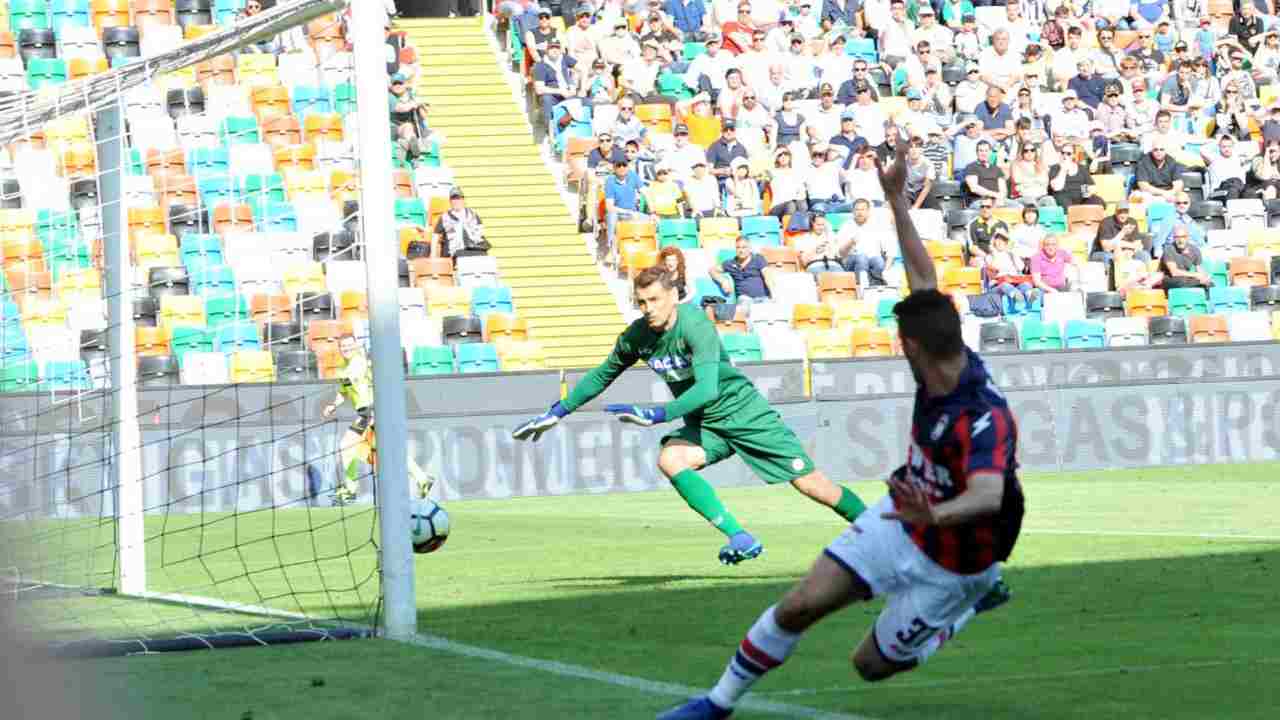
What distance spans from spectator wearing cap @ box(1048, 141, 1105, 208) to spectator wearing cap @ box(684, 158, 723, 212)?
5.00 metres

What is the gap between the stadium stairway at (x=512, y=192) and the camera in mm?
24625

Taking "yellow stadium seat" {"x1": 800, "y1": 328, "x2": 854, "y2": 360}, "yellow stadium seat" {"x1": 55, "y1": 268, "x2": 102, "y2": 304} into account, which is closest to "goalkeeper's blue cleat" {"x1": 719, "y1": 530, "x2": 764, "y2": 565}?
"yellow stadium seat" {"x1": 55, "y1": 268, "x2": 102, "y2": 304}

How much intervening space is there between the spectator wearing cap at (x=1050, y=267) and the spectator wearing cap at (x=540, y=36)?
23.5ft

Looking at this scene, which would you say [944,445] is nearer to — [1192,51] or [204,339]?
[204,339]

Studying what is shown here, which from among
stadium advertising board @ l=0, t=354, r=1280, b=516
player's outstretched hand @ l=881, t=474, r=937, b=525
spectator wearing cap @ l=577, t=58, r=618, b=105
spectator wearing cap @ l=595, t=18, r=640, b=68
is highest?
spectator wearing cap @ l=595, t=18, r=640, b=68

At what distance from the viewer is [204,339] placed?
20578mm

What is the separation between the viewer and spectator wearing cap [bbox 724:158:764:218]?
82.9 feet

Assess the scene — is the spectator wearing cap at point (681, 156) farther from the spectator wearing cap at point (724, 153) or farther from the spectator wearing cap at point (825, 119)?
the spectator wearing cap at point (825, 119)

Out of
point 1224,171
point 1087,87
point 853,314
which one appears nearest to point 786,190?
point 853,314

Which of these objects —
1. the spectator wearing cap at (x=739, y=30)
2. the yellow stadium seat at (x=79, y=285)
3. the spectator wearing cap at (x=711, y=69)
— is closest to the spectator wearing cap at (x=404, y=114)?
the spectator wearing cap at (x=711, y=69)

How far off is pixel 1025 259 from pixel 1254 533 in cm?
1217

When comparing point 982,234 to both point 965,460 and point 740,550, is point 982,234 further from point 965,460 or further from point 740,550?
point 965,460

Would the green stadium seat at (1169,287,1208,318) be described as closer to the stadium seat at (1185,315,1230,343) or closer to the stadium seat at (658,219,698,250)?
the stadium seat at (1185,315,1230,343)

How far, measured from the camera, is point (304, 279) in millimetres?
21297
